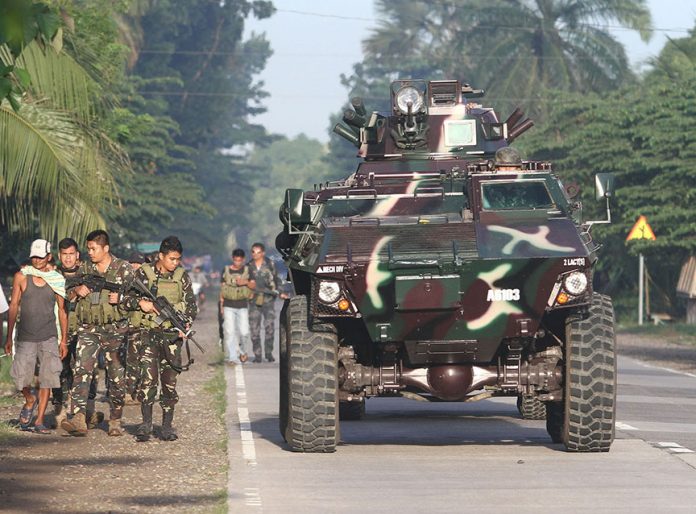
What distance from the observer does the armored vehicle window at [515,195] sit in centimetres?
1391

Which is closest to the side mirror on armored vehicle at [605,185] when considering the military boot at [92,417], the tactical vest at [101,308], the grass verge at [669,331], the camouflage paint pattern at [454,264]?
the camouflage paint pattern at [454,264]

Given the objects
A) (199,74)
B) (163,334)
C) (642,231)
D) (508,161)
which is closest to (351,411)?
(163,334)

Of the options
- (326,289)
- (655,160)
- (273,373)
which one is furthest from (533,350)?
(655,160)

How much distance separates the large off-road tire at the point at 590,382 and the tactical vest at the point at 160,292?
3.53m

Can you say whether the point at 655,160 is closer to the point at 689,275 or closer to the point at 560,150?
the point at 689,275

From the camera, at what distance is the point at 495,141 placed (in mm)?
17656

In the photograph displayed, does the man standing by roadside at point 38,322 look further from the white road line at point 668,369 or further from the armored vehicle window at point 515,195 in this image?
the white road line at point 668,369

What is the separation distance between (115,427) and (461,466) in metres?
3.86

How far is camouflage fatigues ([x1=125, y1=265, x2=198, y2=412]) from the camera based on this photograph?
1460 centimetres

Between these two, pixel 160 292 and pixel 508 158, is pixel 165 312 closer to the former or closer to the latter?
pixel 160 292

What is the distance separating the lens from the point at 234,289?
2522 centimetres

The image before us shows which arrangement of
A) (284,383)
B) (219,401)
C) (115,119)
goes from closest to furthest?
1. (284,383)
2. (219,401)
3. (115,119)

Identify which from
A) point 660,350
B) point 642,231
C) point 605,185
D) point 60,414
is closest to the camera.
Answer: point 605,185

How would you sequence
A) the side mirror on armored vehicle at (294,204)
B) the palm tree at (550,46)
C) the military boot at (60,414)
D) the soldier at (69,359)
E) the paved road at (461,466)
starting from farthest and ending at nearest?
1. the palm tree at (550,46)
2. the military boot at (60,414)
3. the soldier at (69,359)
4. the side mirror on armored vehicle at (294,204)
5. the paved road at (461,466)
